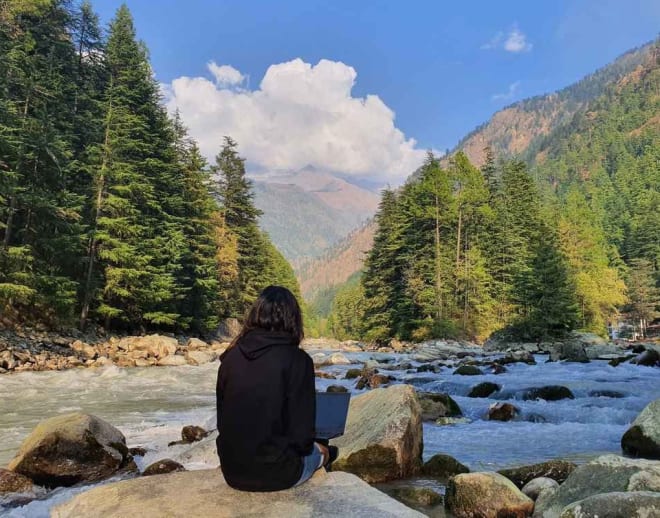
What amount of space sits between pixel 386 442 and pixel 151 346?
19146 millimetres

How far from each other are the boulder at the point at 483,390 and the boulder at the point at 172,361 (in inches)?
538

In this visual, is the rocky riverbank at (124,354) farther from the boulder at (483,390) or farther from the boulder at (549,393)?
the boulder at (549,393)

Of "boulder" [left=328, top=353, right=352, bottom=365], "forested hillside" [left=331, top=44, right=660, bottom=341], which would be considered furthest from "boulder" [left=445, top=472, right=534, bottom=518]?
"forested hillside" [left=331, top=44, right=660, bottom=341]

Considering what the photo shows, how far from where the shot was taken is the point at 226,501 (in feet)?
10.5

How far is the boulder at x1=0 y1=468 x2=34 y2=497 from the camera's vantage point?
6.03 m

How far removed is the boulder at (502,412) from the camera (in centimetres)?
1020

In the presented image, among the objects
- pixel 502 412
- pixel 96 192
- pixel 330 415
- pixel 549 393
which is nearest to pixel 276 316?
pixel 330 415

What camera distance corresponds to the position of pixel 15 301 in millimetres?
21344

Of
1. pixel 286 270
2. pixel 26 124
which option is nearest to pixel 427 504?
pixel 26 124

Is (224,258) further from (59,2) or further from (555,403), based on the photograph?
(555,403)

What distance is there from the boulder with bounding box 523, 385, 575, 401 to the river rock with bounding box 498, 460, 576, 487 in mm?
6152

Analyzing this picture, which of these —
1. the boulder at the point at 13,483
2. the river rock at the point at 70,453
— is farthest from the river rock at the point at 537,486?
the boulder at the point at 13,483

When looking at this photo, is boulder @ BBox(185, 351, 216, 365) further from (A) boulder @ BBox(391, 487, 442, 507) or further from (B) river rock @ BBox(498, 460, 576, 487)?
(B) river rock @ BBox(498, 460, 576, 487)

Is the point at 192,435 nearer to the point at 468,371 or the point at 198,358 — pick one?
the point at 468,371
